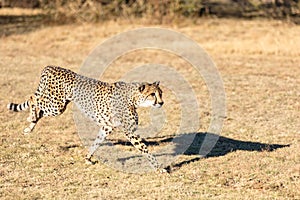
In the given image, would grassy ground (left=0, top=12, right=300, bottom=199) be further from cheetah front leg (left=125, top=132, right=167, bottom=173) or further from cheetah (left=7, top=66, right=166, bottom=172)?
cheetah (left=7, top=66, right=166, bottom=172)

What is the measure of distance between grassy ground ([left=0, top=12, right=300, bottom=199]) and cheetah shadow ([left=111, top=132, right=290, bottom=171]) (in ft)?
0.10

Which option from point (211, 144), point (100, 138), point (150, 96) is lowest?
point (211, 144)

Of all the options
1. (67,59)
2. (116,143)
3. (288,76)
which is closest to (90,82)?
(116,143)

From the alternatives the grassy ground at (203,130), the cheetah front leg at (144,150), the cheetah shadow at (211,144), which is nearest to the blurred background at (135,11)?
the grassy ground at (203,130)

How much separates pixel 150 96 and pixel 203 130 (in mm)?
3063

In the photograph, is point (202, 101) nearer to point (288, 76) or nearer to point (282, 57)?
point (288, 76)

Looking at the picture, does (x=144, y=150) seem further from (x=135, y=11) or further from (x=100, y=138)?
(x=135, y=11)

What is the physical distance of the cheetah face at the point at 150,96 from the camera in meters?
8.51

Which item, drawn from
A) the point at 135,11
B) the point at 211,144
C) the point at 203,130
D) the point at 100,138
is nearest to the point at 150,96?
the point at 100,138

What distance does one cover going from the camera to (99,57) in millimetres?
20094

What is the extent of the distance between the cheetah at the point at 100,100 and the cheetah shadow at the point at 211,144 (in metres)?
0.98

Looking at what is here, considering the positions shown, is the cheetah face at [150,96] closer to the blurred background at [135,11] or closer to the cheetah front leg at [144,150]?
the cheetah front leg at [144,150]

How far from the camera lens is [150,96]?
854 centimetres

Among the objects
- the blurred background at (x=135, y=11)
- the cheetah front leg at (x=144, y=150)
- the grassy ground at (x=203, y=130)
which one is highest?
the cheetah front leg at (x=144, y=150)
